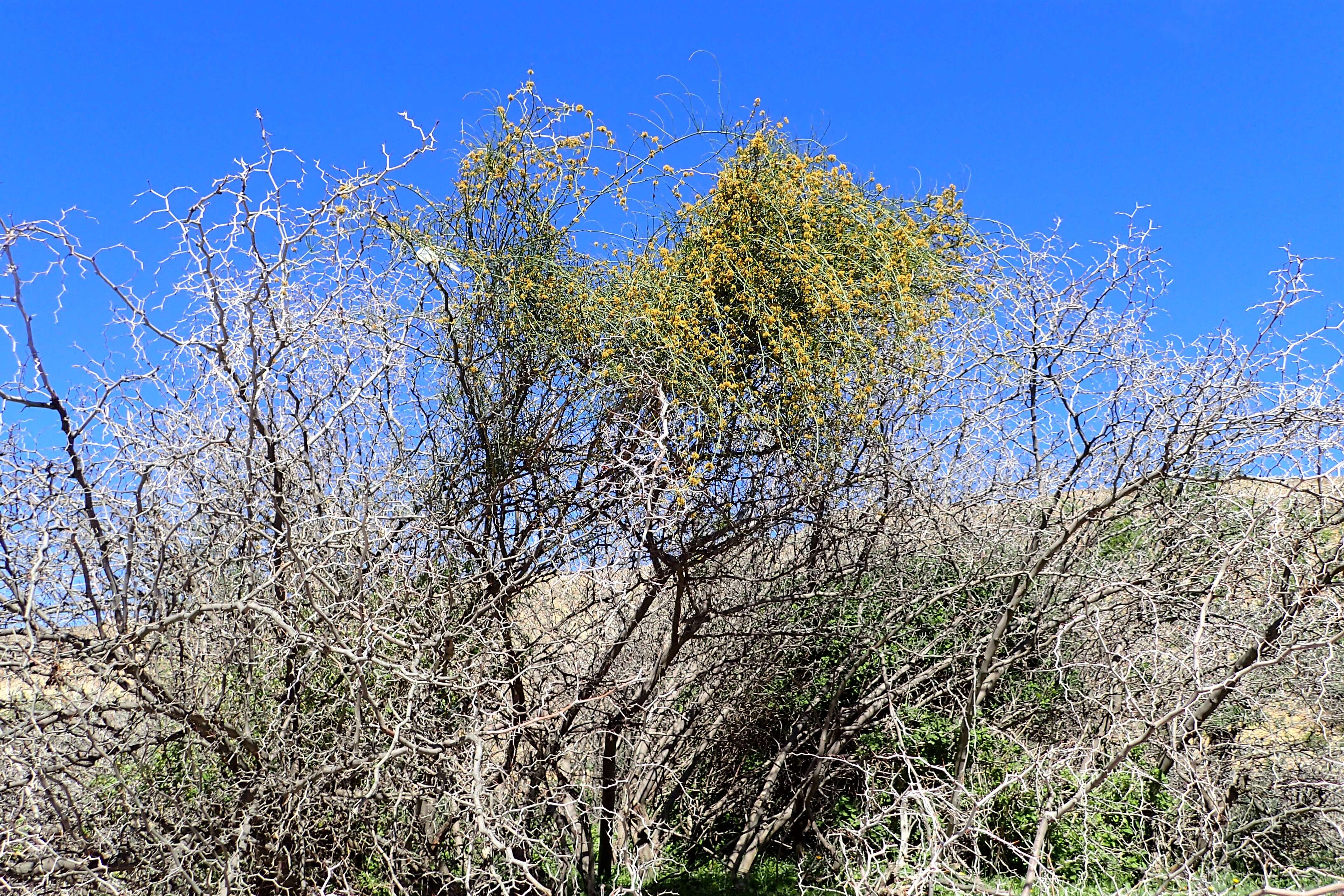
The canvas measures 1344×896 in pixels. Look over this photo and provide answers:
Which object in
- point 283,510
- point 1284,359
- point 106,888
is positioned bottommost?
point 106,888

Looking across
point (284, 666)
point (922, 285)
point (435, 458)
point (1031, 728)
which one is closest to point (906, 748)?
point (1031, 728)

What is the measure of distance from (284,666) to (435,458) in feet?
5.09

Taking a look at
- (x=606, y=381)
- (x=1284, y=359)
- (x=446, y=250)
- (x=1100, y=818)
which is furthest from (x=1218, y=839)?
(x=446, y=250)

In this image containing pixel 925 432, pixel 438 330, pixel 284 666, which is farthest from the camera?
pixel 925 432

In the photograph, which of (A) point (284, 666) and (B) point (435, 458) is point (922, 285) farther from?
(A) point (284, 666)

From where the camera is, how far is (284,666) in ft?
15.6

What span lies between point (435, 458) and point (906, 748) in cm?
368

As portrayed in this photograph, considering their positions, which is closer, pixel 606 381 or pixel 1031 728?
pixel 606 381

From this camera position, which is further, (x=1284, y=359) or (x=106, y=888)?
(x=1284, y=359)

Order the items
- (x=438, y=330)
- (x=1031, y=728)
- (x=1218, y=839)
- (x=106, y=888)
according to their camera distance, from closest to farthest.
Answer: (x=106, y=888)
(x=1218, y=839)
(x=438, y=330)
(x=1031, y=728)

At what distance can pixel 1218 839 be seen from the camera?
5.32 meters

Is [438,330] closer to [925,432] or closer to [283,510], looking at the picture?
[283,510]

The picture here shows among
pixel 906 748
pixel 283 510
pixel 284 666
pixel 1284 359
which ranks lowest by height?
pixel 906 748

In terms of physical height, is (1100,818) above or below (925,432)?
below
